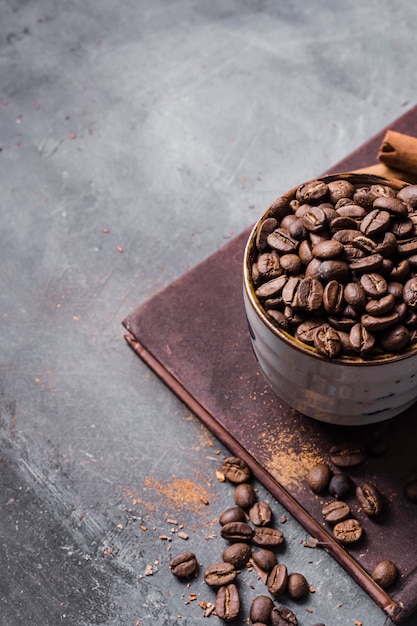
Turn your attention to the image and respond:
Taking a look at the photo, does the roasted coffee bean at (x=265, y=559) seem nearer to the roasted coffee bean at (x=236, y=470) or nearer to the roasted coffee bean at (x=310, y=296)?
the roasted coffee bean at (x=236, y=470)

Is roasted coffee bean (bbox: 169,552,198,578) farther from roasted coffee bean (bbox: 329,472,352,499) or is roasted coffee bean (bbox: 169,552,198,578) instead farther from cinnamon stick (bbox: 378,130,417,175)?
cinnamon stick (bbox: 378,130,417,175)

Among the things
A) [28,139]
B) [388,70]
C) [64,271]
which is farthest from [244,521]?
[388,70]

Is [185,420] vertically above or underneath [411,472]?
above

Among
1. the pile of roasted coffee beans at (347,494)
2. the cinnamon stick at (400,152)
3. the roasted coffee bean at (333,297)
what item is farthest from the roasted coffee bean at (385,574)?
the cinnamon stick at (400,152)

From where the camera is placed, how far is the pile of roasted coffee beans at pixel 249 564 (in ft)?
6.24

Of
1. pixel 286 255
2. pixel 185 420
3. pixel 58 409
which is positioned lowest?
pixel 185 420

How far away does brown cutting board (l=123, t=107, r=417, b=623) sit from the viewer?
1915 millimetres

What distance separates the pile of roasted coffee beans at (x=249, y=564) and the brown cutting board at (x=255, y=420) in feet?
0.23

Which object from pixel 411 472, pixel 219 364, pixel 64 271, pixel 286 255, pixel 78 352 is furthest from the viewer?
pixel 64 271

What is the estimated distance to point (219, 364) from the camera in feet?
7.12

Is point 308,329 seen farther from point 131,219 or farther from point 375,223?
point 131,219

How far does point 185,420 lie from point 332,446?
17.2 inches

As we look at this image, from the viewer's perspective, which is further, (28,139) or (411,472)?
(28,139)

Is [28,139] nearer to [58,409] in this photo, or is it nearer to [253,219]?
[253,219]
